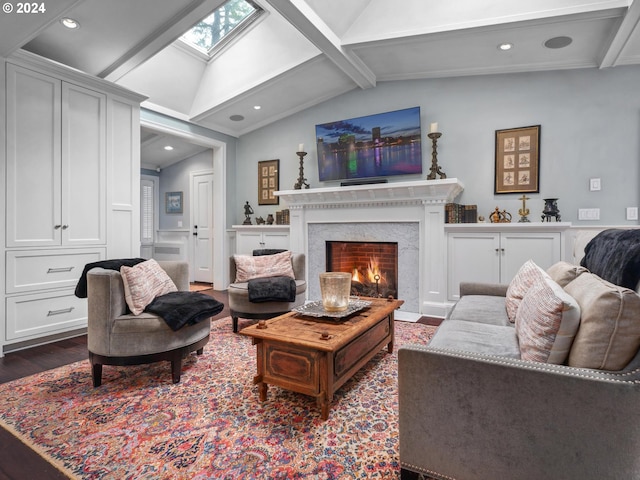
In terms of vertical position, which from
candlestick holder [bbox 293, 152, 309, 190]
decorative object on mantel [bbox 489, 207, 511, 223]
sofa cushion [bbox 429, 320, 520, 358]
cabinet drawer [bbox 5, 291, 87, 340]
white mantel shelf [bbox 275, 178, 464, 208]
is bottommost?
cabinet drawer [bbox 5, 291, 87, 340]

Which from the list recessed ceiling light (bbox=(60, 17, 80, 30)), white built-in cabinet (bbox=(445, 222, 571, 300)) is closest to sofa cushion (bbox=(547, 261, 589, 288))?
white built-in cabinet (bbox=(445, 222, 571, 300))

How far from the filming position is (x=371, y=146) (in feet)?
14.7

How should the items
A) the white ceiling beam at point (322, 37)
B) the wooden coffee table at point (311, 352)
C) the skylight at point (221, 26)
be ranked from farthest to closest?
the skylight at point (221, 26) < the white ceiling beam at point (322, 37) < the wooden coffee table at point (311, 352)

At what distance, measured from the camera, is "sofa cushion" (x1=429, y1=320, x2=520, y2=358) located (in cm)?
160

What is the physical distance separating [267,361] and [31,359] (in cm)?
209

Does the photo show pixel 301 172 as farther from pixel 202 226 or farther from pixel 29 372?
pixel 29 372

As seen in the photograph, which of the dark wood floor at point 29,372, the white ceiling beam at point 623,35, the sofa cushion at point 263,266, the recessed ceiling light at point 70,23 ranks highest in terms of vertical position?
the recessed ceiling light at point 70,23

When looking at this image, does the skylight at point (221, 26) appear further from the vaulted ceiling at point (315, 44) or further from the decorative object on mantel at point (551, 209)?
the decorative object on mantel at point (551, 209)

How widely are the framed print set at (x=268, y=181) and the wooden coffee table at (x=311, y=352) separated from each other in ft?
11.2

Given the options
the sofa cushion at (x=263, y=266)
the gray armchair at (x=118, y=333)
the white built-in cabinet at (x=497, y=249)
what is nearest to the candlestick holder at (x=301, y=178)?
the sofa cushion at (x=263, y=266)

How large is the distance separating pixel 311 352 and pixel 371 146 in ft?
10.7

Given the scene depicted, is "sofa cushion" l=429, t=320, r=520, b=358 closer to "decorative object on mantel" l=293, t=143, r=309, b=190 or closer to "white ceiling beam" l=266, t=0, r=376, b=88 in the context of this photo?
"white ceiling beam" l=266, t=0, r=376, b=88

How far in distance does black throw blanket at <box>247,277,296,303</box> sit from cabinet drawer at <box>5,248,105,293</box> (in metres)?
1.59

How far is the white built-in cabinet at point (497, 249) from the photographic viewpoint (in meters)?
3.44
